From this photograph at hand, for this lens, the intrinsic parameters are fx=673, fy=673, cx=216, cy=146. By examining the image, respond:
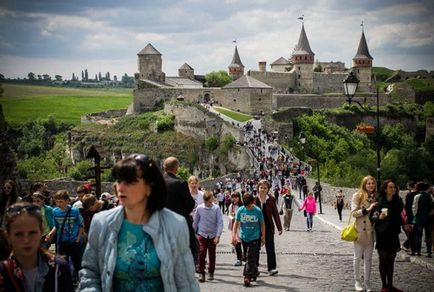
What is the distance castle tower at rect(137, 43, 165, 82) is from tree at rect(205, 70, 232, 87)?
9.84m

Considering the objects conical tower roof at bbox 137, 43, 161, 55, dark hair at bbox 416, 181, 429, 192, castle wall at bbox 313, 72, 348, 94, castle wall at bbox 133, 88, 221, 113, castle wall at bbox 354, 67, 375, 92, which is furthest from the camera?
castle wall at bbox 354, 67, 375, 92

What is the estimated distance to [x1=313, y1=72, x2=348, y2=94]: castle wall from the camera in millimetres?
105125

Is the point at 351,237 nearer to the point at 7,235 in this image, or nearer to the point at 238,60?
the point at 7,235

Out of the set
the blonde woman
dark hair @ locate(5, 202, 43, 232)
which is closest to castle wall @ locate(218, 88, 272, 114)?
the blonde woman

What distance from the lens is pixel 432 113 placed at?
93.1 metres

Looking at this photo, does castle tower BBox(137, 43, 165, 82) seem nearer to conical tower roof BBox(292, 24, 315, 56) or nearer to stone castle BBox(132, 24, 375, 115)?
stone castle BBox(132, 24, 375, 115)

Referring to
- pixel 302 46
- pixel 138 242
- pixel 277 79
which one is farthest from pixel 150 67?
pixel 138 242

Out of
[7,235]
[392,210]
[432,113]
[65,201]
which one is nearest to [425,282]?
[392,210]

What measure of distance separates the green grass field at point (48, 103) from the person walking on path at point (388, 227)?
95803 millimetres

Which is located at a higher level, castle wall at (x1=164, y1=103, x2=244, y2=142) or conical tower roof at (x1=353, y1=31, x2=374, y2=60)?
conical tower roof at (x1=353, y1=31, x2=374, y2=60)

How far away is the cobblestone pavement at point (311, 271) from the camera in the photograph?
10578 mm

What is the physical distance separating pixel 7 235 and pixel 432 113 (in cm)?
9350

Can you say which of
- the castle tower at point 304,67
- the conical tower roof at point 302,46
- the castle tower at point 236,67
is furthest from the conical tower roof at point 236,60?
the castle tower at point 304,67

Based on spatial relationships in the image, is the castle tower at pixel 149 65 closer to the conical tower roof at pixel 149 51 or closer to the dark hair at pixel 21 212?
the conical tower roof at pixel 149 51
